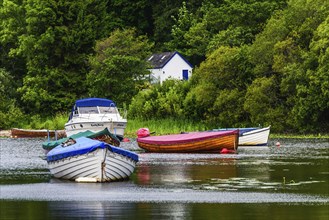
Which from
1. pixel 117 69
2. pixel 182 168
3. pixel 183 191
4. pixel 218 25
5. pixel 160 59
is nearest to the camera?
pixel 183 191

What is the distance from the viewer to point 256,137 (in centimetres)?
7825

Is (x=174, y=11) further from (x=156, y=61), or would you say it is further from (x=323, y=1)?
(x=323, y=1)

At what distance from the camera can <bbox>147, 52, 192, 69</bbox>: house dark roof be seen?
119188mm

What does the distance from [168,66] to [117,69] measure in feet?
39.8

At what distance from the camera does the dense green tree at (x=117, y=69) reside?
358ft

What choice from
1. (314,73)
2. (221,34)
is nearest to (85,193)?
→ (314,73)

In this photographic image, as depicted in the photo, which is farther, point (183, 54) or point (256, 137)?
point (183, 54)

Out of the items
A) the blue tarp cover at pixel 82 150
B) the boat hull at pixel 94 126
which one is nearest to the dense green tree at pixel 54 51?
the boat hull at pixel 94 126

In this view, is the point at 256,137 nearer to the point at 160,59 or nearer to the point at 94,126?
the point at 94,126

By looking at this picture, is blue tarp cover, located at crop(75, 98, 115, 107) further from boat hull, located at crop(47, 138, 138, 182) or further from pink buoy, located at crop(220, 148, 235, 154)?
boat hull, located at crop(47, 138, 138, 182)

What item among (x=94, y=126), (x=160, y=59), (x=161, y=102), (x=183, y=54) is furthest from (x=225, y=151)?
(x=183, y=54)

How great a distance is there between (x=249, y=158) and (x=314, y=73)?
2903cm

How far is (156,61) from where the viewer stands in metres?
121

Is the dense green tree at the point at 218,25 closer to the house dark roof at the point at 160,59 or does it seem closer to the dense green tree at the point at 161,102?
the house dark roof at the point at 160,59
